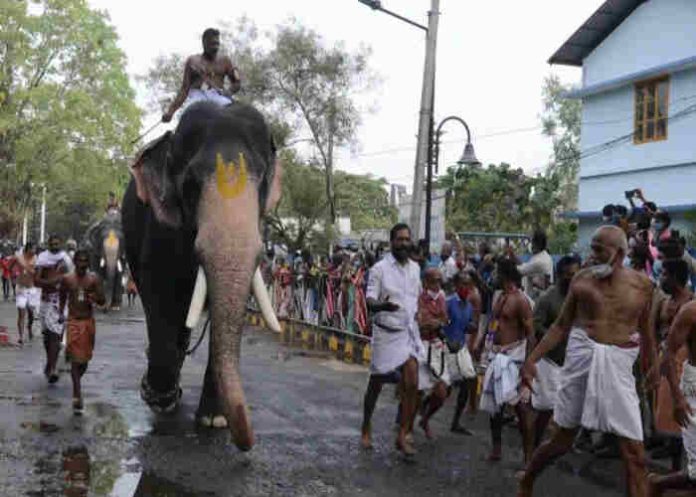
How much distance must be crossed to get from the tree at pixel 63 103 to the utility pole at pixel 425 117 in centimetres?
2293

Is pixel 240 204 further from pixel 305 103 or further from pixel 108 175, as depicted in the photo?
pixel 108 175

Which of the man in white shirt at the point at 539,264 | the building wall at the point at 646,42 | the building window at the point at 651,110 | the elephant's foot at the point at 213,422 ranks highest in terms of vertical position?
the building wall at the point at 646,42

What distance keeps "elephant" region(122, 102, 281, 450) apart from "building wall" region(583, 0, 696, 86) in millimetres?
15660

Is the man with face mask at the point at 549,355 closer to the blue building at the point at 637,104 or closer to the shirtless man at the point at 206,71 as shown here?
the shirtless man at the point at 206,71

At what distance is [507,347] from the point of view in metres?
8.17

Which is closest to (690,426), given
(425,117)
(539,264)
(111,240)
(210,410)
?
(210,410)

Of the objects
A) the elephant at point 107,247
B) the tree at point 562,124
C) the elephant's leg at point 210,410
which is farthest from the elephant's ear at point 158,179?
the tree at point 562,124

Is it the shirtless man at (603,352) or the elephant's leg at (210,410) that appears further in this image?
the elephant's leg at (210,410)

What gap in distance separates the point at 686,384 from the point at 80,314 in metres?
5.84

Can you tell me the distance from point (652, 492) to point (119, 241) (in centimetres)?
1847

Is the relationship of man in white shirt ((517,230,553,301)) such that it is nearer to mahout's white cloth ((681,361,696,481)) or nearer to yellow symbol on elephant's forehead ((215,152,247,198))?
yellow symbol on elephant's forehead ((215,152,247,198))

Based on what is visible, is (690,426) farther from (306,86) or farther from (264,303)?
(306,86)

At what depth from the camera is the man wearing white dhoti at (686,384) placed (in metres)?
5.91

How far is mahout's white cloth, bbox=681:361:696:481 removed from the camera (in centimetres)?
589
